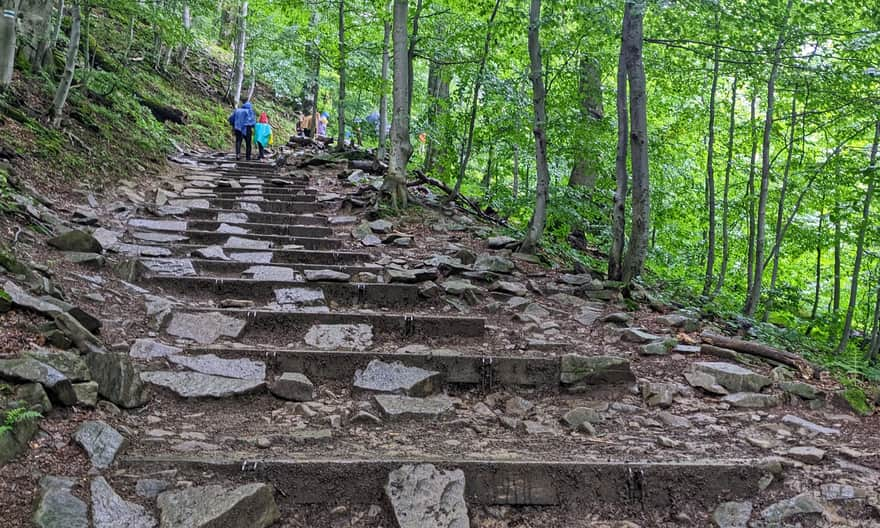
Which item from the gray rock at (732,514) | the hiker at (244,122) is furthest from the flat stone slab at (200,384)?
the hiker at (244,122)

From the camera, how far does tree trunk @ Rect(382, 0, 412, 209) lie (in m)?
9.75

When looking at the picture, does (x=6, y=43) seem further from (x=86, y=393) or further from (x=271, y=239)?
(x=86, y=393)

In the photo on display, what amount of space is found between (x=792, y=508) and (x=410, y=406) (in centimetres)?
241

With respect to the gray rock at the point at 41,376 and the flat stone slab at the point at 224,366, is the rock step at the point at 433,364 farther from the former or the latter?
the gray rock at the point at 41,376

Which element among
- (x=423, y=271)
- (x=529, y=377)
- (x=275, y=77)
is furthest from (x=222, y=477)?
(x=275, y=77)

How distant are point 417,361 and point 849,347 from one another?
8.65 metres

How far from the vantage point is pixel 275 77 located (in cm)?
2039

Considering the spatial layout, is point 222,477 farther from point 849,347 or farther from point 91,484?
point 849,347

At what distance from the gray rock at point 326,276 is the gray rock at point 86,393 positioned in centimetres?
302

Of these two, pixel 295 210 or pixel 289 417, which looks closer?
pixel 289 417

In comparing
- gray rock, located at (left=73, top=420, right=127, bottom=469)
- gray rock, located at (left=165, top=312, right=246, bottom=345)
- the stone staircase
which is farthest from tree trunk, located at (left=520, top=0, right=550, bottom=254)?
gray rock, located at (left=73, top=420, right=127, bottom=469)

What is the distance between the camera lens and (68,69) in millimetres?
8711

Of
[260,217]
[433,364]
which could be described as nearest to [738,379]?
[433,364]

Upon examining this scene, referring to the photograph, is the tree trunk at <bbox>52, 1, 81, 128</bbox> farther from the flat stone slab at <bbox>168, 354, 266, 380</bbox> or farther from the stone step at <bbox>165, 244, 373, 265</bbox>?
the flat stone slab at <bbox>168, 354, 266, 380</bbox>
